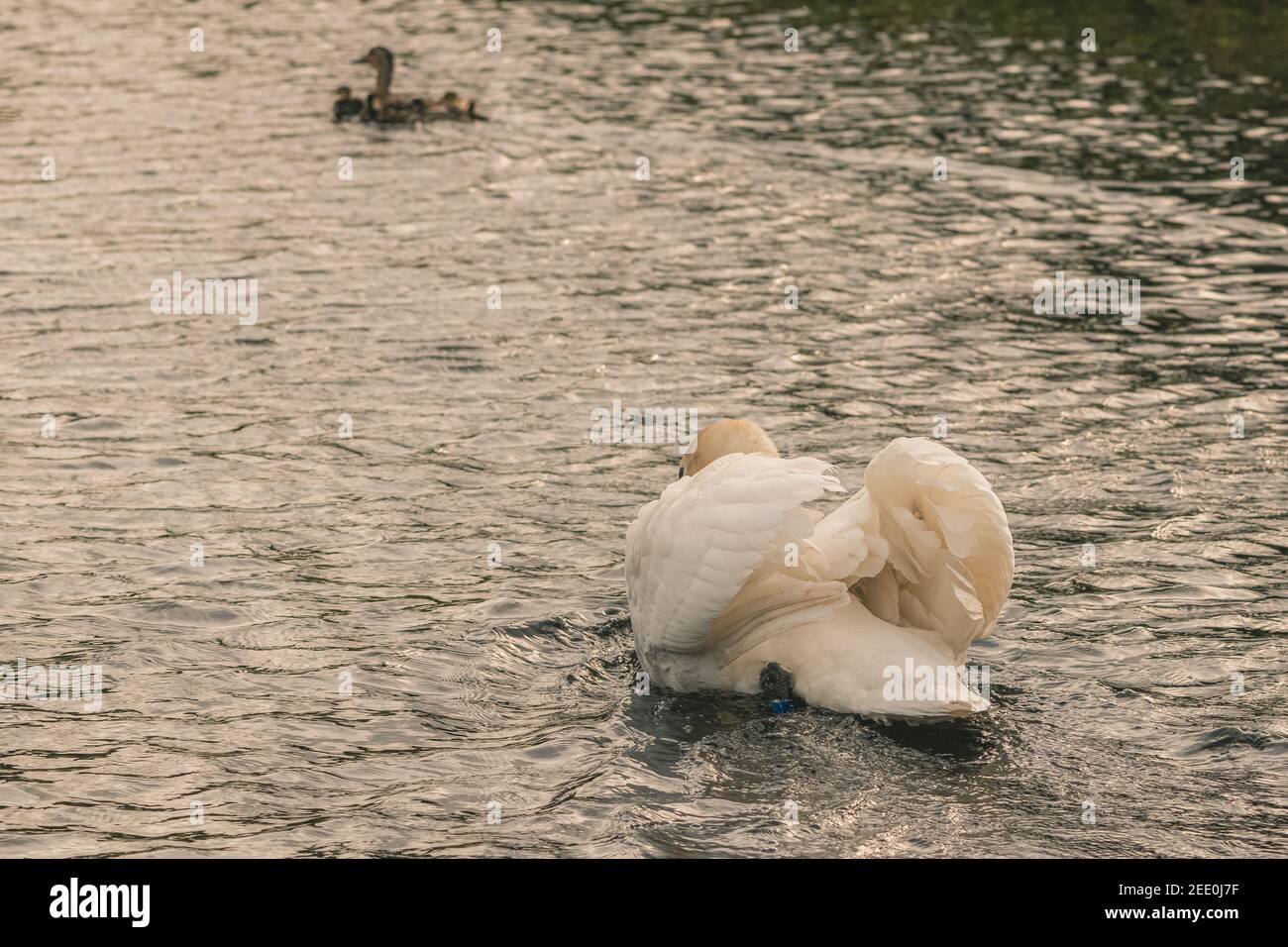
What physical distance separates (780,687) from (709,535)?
1.04 m

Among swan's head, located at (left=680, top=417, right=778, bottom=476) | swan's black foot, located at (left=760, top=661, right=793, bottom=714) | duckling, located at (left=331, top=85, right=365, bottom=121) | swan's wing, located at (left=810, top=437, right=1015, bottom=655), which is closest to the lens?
swan's wing, located at (left=810, top=437, right=1015, bottom=655)

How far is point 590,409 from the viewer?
1650 cm

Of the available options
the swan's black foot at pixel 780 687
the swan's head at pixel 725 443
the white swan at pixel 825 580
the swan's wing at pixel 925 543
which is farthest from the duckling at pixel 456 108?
the swan's black foot at pixel 780 687

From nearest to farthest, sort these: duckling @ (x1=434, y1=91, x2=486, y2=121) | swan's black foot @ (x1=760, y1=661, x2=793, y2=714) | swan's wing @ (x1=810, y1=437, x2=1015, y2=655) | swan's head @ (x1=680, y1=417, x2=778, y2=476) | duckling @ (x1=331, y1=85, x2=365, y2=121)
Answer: swan's wing @ (x1=810, y1=437, x2=1015, y2=655), swan's black foot @ (x1=760, y1=661, x2=793, y2=714), swan's head @ (x1=680, y1=417, x2=778, y2=476), duckling @ (x1=434, y1=91, x2=486, y2=121), duckling @ (x1=331, y1=85, x2=365, y2=121)

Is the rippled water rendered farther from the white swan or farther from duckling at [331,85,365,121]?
duckling at [331,85,365,121]

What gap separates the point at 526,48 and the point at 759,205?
39.8 ft

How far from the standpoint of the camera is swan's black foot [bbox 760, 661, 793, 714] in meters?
10.1

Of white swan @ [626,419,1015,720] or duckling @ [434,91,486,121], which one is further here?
duckling @ [434,91,486,121]

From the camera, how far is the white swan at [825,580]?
9664 millimetres

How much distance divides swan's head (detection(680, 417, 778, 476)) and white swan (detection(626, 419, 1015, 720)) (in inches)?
30.9

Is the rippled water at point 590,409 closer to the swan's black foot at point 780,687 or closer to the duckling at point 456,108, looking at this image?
the swan's black foot at point 780,687

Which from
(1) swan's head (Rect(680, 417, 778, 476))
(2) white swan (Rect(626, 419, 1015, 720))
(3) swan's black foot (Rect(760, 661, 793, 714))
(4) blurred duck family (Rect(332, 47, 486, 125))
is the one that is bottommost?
(3) swan's black foot (Rect(760, 661, 793, 714))

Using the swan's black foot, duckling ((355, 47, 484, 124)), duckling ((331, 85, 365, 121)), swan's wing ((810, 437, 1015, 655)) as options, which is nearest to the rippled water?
the swan's black foot

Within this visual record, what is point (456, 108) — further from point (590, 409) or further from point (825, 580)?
point (825, 580)
